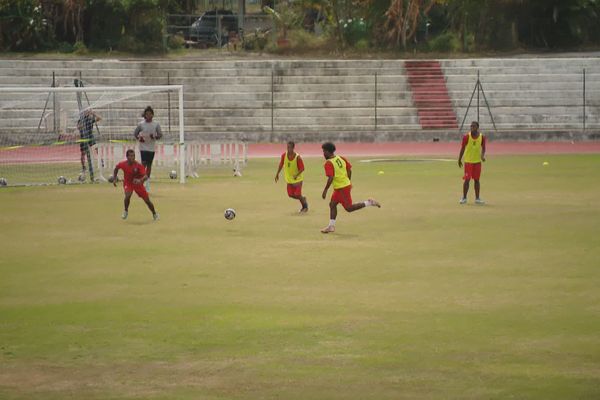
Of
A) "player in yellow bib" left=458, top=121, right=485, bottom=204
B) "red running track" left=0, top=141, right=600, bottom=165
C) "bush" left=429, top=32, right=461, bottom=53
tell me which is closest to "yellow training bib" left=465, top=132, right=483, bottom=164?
"player in yellow bib" left=458, top=121, right=485, bottom=204

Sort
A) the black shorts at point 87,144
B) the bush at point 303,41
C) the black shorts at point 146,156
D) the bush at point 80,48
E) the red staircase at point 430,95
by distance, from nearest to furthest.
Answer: the black shorts at point 146,156 < the black shorts at point 87,144 < the red staircase at point 430,95 < the bush at point 80,48 < the bush at point 303,41

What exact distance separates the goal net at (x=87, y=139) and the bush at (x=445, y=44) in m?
16.5

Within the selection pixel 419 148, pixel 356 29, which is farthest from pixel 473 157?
pixel 356 29

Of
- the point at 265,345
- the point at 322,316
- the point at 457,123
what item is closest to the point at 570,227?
the point at 322,316

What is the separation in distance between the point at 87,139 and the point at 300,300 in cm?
1789

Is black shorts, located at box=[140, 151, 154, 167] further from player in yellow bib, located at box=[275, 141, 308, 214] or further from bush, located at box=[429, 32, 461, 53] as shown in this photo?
bush, located at box=[429, 32, 461, 53]

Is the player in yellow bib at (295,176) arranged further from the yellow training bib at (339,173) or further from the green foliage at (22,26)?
the green foliage at (22,26)

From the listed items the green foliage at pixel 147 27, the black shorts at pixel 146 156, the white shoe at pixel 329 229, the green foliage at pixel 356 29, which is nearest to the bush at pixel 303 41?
A: the green foliage at pixel 356 29

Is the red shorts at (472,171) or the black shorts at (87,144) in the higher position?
the black shorts at (87,144)

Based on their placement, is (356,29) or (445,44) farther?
(356,29)

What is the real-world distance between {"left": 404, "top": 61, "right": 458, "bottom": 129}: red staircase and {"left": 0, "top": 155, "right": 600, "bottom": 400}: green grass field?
23.0 metres

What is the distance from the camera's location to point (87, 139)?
31656 millimetres

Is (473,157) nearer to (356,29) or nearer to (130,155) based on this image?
(130,155)

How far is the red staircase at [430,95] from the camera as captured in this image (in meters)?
49.6
